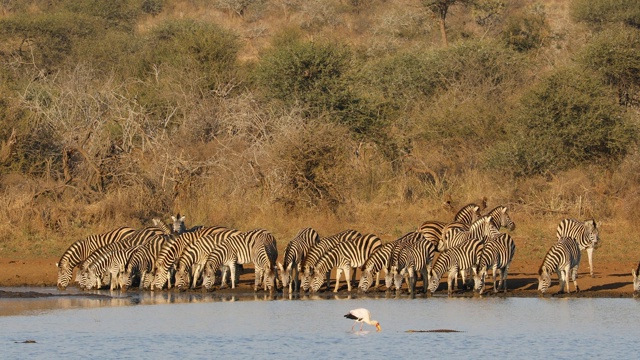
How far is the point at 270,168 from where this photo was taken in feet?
68.4

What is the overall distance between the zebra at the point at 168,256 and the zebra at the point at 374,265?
2.48m

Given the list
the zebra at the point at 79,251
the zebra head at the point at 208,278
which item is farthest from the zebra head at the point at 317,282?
the zebra at the point at 79,251

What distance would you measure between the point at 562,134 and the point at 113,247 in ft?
34.0

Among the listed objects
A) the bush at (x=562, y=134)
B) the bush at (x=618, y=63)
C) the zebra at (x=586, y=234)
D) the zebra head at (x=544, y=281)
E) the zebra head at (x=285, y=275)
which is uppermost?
the bush at (x=618, y=63)

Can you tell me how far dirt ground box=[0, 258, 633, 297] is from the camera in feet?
48.9

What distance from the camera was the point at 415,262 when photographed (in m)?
14.8

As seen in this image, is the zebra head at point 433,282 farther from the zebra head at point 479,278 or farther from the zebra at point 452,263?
the zebra head at point 479,278

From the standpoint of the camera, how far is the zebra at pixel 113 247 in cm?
1584

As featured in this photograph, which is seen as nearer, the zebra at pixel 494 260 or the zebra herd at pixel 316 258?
the zebra at pixel 494 260

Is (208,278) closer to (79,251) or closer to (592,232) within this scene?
(79,251)

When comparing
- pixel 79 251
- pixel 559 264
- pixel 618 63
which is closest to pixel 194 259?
pixel 79 251

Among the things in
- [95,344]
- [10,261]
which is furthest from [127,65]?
[95,344]

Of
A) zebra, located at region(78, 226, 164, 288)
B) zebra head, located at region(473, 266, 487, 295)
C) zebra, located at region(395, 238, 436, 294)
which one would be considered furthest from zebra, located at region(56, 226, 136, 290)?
zebra head, located at region(473, 266, 487, 295)

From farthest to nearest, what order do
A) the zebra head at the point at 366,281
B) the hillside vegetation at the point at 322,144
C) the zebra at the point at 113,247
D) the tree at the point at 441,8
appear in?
the tree at the point at 441,8 → the hillside vegetation at the point at 322,144 → the zebra at the point at 113,247 → the zebra head at the point at 366,281
